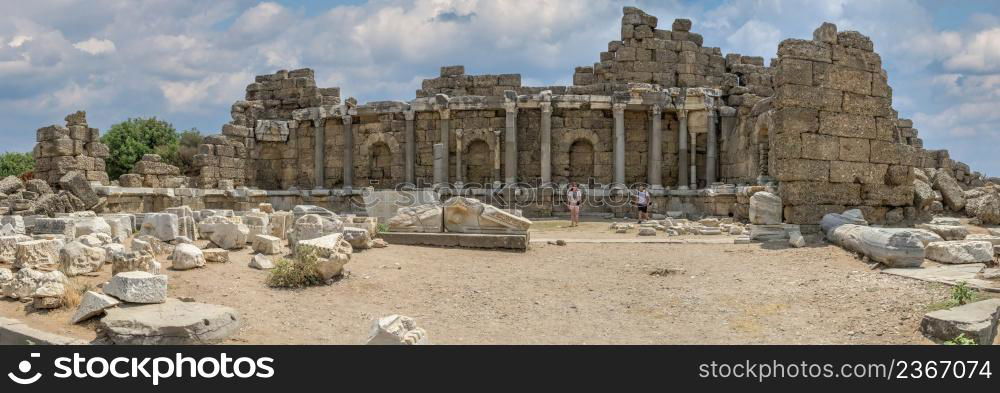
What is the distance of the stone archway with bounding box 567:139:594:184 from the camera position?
23.1 meters

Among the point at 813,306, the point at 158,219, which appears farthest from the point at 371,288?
the point at 813,306

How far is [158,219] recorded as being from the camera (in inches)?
399

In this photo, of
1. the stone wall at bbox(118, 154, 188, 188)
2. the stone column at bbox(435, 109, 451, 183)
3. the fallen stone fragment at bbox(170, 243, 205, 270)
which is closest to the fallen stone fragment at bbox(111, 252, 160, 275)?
the fallen stone fragment at bbox(170, 243, 205, 270)

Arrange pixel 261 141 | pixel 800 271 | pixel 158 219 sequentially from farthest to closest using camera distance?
pixel 261 141
pixel 158 219
pixel 800 271

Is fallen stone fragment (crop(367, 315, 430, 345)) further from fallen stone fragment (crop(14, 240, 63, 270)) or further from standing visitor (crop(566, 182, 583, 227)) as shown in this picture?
standing visitor (crop(566, 182, 583, 227))

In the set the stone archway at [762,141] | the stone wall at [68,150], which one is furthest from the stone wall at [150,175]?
the stone archway at [762,141]

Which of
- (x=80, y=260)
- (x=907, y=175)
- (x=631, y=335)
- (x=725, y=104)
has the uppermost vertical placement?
(x=725, y=104)

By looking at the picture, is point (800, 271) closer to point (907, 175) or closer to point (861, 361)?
point (861, 361)

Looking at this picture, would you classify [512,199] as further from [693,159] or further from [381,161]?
[693,159]

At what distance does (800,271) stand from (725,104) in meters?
14.8

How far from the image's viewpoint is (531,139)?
23.0 meters

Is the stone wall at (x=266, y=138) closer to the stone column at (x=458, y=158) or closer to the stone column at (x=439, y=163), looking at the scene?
the stone column at (x=439, y=163)

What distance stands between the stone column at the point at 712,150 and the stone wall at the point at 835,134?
357 inches

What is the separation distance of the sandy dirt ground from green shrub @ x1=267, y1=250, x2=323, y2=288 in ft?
0.51
